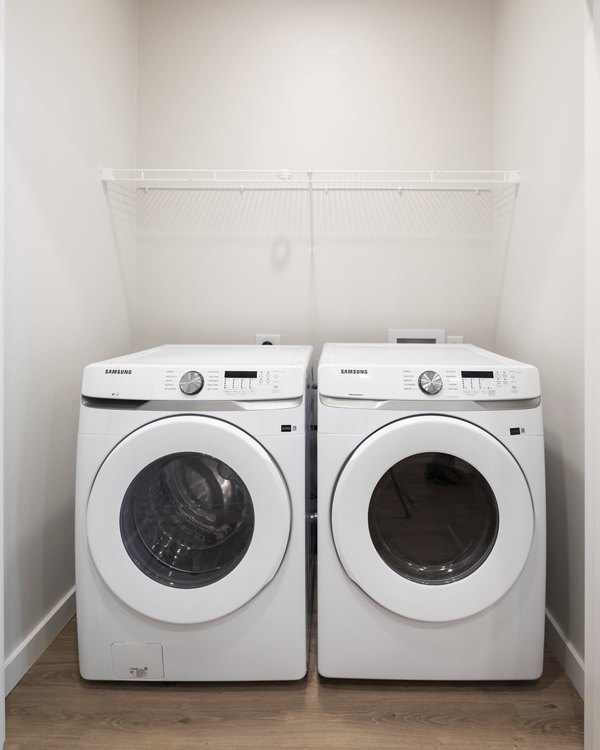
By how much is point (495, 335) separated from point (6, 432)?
1792 millimetres

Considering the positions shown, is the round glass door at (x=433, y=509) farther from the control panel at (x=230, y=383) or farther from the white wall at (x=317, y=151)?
the white wall at (x=317, y=151)

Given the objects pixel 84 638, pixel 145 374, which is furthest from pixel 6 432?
pixel 84 638

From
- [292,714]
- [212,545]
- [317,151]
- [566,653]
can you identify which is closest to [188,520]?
[212,545]

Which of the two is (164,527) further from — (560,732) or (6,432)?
(560,732)

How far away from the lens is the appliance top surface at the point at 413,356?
1.38 metres

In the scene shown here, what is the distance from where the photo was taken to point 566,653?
146 centimetres

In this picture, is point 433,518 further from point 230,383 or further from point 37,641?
point 37,641

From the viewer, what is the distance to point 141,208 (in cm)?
219

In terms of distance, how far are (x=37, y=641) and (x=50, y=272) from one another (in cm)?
108

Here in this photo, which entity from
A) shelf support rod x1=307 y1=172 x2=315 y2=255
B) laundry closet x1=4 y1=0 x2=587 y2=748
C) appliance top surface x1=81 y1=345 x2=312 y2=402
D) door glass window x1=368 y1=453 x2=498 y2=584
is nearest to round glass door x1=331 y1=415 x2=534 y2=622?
door glass window x1=368 y1=453 x2=498 y2=584

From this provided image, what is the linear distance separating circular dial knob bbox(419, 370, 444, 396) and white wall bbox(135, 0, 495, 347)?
87 cm

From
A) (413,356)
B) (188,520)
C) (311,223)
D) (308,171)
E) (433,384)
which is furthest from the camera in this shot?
(311,223)

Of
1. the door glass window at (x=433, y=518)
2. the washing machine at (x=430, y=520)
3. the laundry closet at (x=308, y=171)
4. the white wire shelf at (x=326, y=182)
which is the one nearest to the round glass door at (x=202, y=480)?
the washing machine at (x=430, y=520)

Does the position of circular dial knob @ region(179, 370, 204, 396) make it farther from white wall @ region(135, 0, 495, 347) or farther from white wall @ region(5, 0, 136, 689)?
white wall @ region(135, 0, 495, 347)
